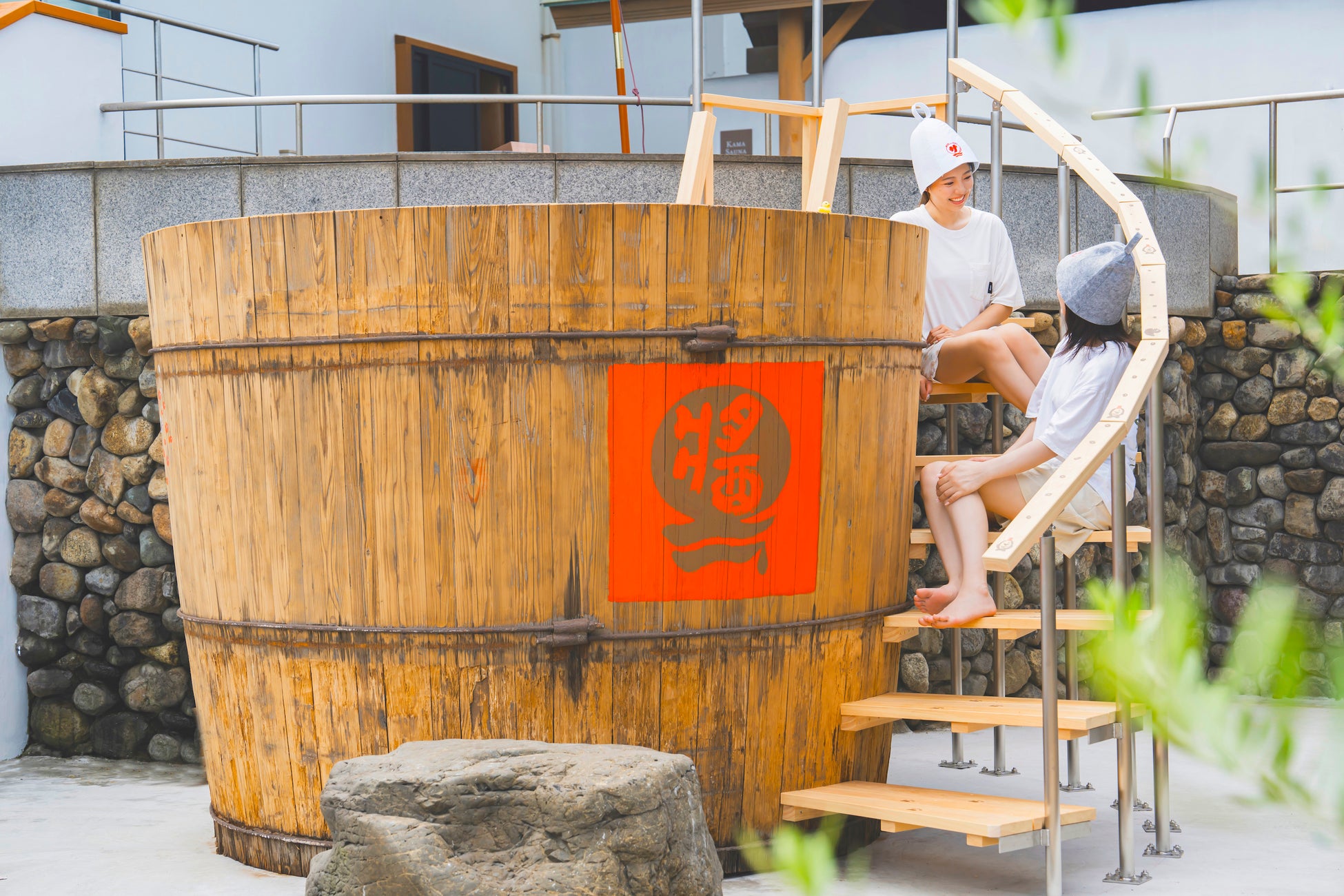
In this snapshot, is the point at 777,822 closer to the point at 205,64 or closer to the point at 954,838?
the point at 954,838

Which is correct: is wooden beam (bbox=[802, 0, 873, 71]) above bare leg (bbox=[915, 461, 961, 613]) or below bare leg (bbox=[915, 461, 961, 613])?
above

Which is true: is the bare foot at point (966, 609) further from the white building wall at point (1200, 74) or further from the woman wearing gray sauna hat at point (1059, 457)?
the white building wall at point (1200, 74)

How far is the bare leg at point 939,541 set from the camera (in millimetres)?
4293

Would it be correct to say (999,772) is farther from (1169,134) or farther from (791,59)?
(791,59)

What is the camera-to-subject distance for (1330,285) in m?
1.19

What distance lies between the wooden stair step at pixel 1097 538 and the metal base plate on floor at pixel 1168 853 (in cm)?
94

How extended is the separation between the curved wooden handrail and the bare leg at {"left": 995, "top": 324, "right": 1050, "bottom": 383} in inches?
20.2

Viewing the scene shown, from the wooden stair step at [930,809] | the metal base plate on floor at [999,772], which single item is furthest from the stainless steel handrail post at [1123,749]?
the metal base plate on floor at [999,772]

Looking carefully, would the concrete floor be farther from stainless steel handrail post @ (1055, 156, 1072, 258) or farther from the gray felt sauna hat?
stainless steel handrail post @ (1055, 156, 1072, 258)

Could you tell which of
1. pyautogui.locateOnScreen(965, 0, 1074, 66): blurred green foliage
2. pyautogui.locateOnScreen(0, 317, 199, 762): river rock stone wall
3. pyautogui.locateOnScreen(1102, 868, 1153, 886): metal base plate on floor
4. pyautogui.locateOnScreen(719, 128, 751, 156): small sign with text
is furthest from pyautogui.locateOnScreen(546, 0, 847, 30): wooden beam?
pyautogui.locateOnScreen(965, 0, 1074, 66): blurred green foliage

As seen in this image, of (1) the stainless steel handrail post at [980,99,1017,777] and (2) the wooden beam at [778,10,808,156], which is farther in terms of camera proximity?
(2) the wooden beam at [778,10,808,156]

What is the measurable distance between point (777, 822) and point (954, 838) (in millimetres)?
835

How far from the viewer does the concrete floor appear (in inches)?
157

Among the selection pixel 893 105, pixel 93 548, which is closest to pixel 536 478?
pixel 893 105
